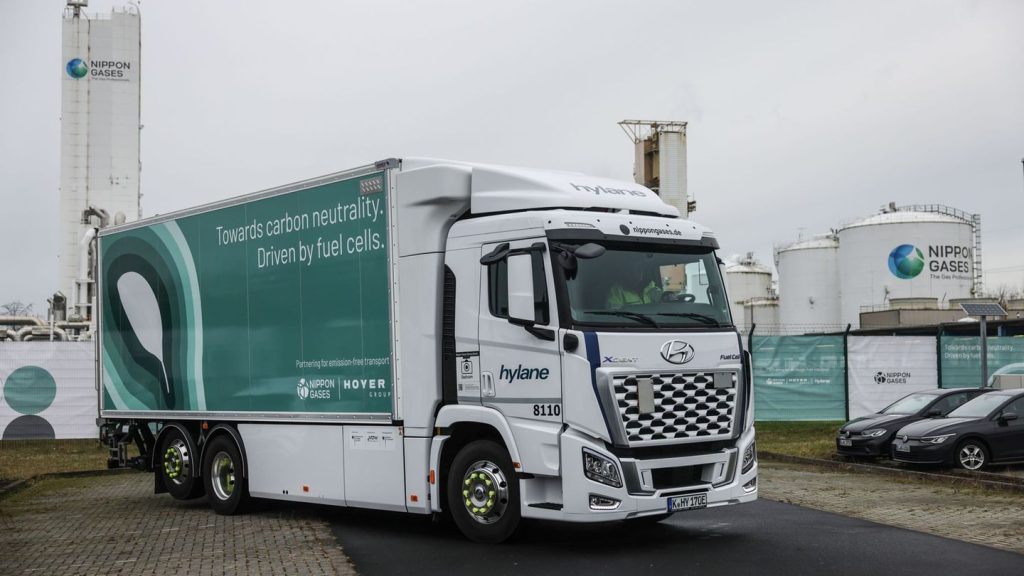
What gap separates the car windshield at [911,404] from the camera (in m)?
19.5

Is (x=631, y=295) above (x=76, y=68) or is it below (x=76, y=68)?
below

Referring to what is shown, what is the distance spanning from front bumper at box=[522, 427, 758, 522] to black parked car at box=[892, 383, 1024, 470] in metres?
8.46

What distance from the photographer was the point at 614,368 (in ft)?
30.6

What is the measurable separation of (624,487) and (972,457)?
32.7ft

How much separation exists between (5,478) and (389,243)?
33.5 feet

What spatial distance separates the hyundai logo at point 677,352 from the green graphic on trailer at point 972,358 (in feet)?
60.5

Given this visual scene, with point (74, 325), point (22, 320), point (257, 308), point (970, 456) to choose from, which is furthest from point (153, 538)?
point (22, 320)

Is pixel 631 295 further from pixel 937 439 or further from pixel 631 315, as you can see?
pixel 937 439

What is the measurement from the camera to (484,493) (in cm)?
1005

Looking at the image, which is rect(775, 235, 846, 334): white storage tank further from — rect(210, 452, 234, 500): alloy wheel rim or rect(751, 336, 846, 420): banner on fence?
rect(210, 452, 234, 500): alloy wheel rim

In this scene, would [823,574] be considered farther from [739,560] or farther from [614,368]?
[614,368]

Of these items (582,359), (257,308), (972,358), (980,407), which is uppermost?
(257,308)

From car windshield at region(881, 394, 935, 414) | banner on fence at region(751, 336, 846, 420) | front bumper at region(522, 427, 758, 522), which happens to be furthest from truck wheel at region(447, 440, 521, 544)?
banner on fence at region(751, 336, 846, 420)

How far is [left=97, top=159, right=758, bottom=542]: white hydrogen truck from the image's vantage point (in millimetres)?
9500
